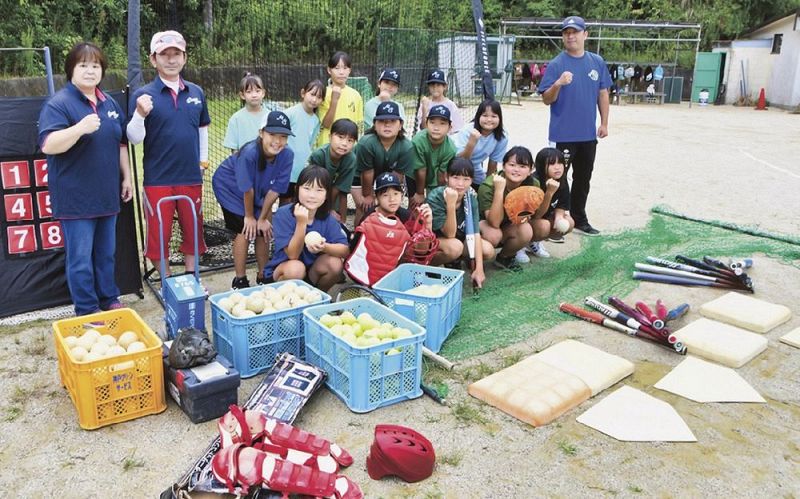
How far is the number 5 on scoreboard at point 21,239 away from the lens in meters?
4.62

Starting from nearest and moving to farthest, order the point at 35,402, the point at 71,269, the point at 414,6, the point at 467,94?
the point at 35,402 < the point at 71,269 < the point at 414,6 < the point at 467,94

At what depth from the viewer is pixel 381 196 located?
4840 mm

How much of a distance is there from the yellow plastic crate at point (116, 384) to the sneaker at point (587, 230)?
4.98 m

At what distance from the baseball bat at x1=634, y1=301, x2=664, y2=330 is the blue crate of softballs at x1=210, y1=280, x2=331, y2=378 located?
2.22 metres

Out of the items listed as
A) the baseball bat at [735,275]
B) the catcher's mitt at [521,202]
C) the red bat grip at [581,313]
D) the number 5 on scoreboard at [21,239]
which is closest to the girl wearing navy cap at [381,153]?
the catcher's mitt at [521,202]

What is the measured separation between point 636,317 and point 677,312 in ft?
1.40

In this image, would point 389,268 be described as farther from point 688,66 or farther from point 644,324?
point 688,66

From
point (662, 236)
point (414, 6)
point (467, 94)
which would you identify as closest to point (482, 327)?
point (662, 236)

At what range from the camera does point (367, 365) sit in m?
3.46

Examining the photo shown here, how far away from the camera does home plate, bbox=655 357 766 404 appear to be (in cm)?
382

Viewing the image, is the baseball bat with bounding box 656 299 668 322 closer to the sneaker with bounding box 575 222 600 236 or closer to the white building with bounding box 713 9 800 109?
the sneaker with bounding box 575 222 600 236

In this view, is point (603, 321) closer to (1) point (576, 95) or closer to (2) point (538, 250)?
(2) point (538, 250)

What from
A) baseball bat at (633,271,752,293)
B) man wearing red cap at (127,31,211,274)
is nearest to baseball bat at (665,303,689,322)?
baseball bat at (633,271,752,293)

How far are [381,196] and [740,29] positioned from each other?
33812 mm
